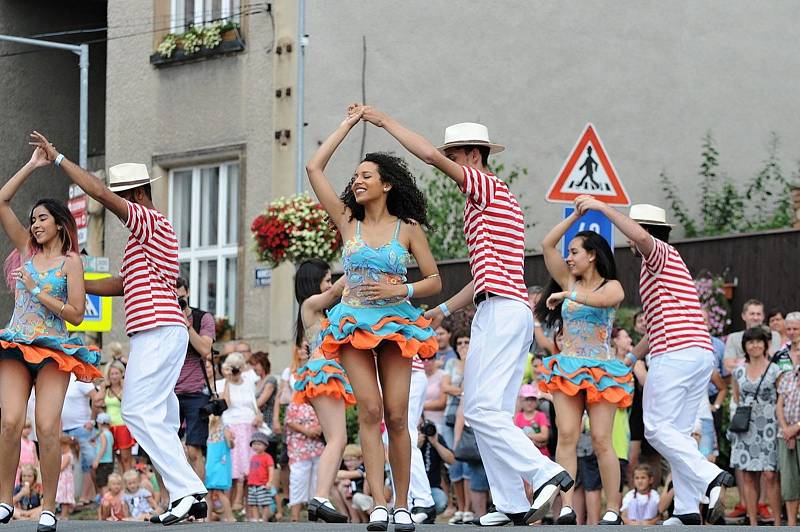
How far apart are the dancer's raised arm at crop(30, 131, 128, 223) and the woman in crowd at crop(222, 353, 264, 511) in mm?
6295

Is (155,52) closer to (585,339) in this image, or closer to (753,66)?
(753,66)

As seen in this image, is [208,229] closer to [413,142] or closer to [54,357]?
[54,357]

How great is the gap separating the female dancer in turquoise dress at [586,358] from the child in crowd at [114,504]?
6552 millimetres

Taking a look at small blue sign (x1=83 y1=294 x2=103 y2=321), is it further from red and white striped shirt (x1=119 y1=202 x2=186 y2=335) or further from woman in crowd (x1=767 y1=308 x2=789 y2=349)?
red and white striped shirt (x1=119 y1=202 x2=186 y2=335)

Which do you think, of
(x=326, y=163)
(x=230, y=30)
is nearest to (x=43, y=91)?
(x=230, y=30)

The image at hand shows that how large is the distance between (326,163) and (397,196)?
50 cm

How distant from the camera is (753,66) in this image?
1066 inches

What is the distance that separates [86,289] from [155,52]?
601 inches

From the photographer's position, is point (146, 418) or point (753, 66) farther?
point (753, 66)

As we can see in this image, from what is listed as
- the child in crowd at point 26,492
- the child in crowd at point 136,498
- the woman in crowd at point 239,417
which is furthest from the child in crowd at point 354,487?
the child in crowd at point 26,492

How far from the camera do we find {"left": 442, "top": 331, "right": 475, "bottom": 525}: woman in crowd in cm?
1581

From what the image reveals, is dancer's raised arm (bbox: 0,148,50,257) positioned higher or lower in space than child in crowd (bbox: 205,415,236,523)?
higher

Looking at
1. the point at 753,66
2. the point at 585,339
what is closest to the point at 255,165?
the point at 753,66

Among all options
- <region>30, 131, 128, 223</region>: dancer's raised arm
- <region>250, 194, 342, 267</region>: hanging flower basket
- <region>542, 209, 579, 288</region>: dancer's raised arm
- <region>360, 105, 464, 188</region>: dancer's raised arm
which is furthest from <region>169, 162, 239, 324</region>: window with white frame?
<region>360, 105, 464, 188</region>: dancer's raised arm
